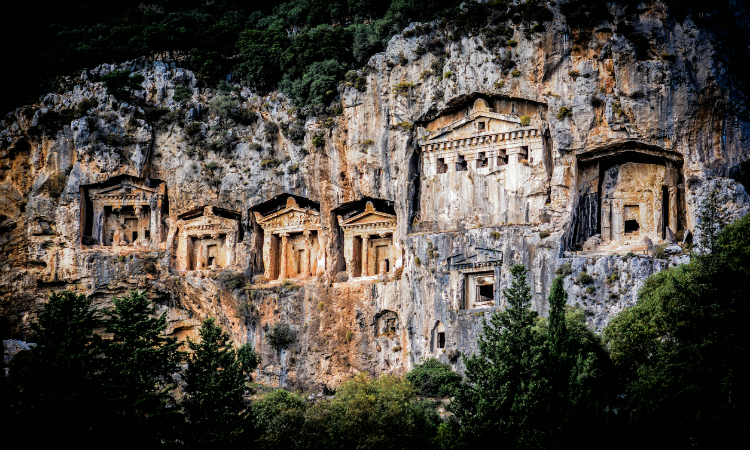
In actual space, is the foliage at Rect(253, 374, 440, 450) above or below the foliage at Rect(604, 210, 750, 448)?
below

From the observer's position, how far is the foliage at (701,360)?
116 feet

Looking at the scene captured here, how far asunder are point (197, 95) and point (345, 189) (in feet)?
39.3

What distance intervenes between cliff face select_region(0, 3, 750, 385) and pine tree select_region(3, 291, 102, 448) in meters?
17.1

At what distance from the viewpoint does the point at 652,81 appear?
158ft

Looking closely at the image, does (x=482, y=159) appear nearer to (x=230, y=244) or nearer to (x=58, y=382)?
(x=230, y=244)

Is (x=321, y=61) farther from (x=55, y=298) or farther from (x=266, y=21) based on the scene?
(x=55, y=298)

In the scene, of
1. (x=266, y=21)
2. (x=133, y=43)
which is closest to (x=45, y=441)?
(x=133, y=43)

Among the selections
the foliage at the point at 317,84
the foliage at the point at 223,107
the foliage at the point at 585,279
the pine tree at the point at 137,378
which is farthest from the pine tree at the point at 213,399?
the foliage at the point at 223,107

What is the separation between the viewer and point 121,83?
63.8 meters

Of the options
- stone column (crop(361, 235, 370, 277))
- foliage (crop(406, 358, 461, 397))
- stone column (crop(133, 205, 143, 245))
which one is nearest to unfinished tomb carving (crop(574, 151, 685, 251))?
foliage (crop(406, 358, 461, 397))

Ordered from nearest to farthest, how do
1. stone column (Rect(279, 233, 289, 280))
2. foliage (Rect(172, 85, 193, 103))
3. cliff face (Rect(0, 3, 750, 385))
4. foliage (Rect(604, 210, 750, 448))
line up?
foliage (Rect(604, 210, 750, 448))
cliff face (Rect(0, 3, 750, 385))
stone column (Rect(279, 233, 289, 280))
foliage (Rect(172, 85, 193, 103))

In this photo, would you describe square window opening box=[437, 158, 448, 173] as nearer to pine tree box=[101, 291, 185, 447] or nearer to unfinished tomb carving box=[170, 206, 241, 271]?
unfinished tomb carving box=[170, 206, 241, 271]

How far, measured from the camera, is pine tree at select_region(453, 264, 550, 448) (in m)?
37.9

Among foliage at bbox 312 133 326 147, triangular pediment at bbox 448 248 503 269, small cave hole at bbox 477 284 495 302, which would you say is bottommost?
small cave hole at bbox 477 284 495 302
